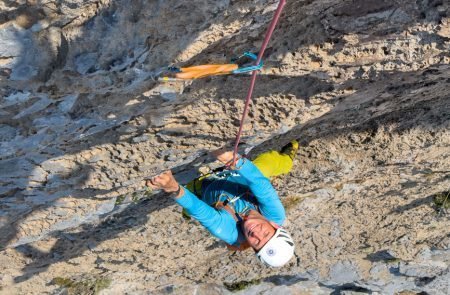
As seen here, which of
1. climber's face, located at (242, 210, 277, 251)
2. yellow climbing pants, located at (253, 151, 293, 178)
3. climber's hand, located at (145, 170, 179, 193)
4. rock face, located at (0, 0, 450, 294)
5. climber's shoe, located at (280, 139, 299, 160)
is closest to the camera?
rock face, located at (0, 0, 450, 294)

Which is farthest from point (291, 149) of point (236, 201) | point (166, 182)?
point (166, 182)

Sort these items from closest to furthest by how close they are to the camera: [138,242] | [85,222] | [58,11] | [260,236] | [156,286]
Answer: [58,11], [260,236], [85,222], [138,242], [156,286]

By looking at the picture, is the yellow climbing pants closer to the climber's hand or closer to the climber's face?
the climber's face

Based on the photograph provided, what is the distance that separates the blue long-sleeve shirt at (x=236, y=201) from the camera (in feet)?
9.13

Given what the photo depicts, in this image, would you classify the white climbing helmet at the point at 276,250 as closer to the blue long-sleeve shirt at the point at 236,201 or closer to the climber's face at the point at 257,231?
the climber's face at the point at 257,231

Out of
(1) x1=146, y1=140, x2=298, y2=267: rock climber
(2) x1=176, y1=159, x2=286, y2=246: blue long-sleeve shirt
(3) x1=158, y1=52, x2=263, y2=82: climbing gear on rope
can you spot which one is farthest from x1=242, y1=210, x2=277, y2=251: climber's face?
(3) x1=158, y1=52, x2=263, y2=82: climbing gear on rope

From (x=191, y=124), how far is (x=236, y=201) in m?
0.61

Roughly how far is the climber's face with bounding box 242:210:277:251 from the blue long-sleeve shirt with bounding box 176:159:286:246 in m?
0.11

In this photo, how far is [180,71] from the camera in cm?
205

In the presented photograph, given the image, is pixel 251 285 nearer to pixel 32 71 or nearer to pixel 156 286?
pixel 156 286

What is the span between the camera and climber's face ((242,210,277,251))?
2867 millimetres

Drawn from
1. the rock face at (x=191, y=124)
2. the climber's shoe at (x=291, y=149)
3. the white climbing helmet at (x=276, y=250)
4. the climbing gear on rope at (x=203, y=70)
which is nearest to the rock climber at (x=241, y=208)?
the white climbing helmet at (x=276, y=250)

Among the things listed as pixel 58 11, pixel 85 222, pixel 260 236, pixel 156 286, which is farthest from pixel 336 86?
pixel 156 286

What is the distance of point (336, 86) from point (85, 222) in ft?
7.47
